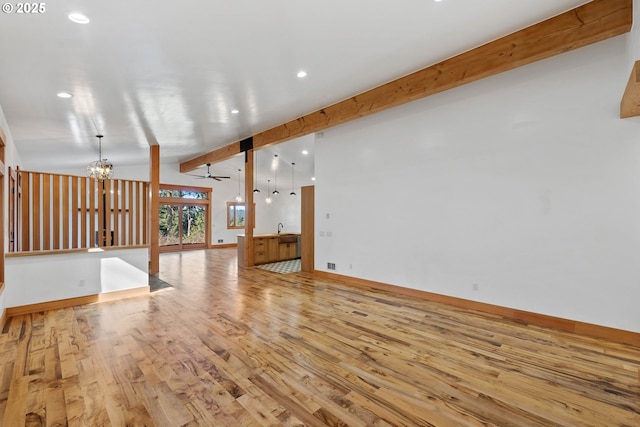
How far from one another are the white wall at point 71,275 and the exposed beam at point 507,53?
4.44 metres

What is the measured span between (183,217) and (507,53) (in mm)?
12448

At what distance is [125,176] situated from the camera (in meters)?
10.5

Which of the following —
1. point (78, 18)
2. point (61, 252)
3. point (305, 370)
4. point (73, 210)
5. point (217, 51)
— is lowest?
point (305, 370)

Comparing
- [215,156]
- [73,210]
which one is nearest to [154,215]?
[73,210]

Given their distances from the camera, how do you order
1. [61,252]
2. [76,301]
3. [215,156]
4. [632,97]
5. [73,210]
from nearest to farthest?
[632,97] < [61,252] < [76,301] < [73,210] < [215,156]

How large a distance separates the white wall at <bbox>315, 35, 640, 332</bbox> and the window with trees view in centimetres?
957

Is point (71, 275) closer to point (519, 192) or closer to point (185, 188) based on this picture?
point (519, 192)

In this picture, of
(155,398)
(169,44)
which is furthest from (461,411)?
(169,44)

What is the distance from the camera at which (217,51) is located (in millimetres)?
3068

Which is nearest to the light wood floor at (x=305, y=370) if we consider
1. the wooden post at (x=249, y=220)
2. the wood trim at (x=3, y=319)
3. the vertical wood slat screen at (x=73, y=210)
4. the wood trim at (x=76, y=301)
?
the wood trim at (x=3, y=319)

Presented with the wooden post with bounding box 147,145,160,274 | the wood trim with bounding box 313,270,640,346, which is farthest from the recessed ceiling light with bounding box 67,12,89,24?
the wood trim with bounding box 313,270,640,346

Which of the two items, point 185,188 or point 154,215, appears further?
point 185,188

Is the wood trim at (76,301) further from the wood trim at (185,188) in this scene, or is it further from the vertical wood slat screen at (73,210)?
the wood trim at (185,188)

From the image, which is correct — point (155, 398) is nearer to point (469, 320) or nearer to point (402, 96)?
point (469, 320)
